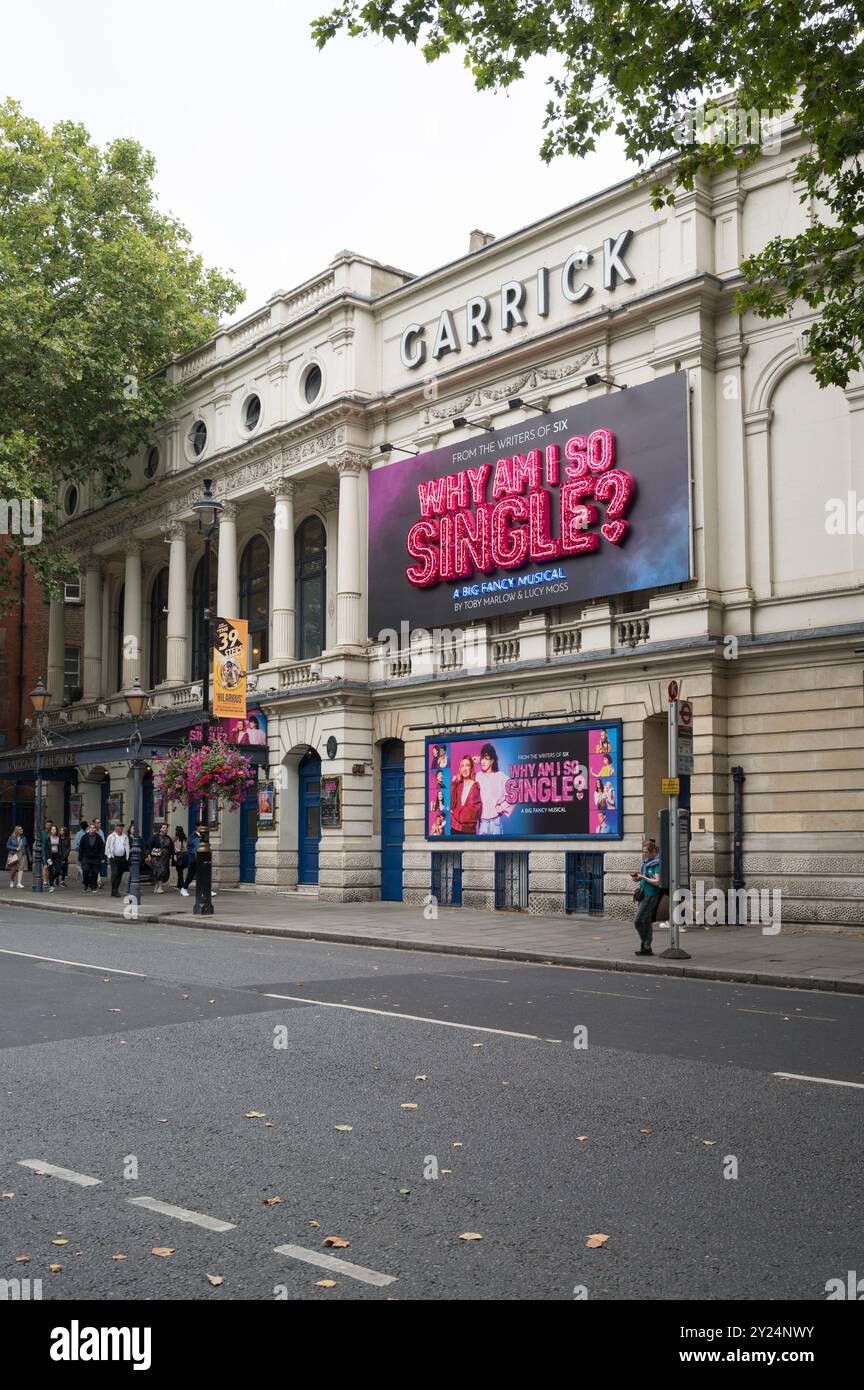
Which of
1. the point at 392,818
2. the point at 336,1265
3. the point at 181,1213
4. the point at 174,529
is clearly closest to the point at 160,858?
the point at 392,818

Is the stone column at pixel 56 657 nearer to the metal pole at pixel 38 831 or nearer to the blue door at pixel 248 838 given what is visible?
the metal pole at pixel 38 831

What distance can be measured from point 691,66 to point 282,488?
2084 centimetres

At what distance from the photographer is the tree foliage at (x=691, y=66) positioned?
12672 millimetres

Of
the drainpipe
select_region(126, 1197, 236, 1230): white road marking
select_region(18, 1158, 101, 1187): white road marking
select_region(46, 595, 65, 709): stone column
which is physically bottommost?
select_region(18, 1158, 101, 1187): white road marking

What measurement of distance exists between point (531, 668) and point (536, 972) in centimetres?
1106

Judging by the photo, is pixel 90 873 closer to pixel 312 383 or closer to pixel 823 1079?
pixel 312 383

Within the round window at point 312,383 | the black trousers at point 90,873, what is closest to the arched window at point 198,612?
the round window at point 312,383

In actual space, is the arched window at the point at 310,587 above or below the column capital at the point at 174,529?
below

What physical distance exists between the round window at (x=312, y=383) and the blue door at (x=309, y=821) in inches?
386

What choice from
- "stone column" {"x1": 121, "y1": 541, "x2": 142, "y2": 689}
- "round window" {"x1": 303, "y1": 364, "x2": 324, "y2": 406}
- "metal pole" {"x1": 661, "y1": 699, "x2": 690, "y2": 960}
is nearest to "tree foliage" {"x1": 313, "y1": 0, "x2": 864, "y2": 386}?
"metal pole" {"x1": 661, "y1": 699, "x2": 690, "y2": 960}

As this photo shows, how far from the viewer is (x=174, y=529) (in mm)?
38219

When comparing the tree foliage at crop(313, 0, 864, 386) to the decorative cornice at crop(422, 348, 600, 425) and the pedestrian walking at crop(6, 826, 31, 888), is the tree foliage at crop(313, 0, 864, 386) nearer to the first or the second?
the decorative cornice at crop(422, 348, 600, 425)

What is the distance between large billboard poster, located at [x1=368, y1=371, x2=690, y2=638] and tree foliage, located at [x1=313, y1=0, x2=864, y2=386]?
29.2 ft

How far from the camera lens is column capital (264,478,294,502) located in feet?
108
